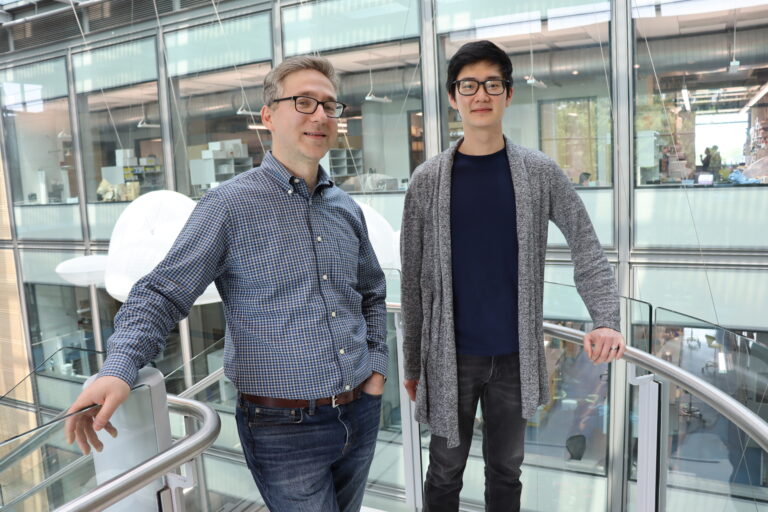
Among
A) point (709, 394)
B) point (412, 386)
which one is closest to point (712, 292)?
point (709, 394)

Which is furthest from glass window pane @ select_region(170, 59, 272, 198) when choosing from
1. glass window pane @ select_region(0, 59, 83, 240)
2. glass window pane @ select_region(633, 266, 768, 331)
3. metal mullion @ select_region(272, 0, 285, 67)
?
glass window pane @ select_region(633, 266, 768, 331)

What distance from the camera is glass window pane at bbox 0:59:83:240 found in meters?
11.4

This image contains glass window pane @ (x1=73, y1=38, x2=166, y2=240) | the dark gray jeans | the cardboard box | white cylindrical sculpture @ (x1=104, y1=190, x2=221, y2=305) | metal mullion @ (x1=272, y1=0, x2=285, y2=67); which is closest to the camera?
the dark gray jeans

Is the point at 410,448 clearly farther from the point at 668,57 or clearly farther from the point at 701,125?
the point at 668,57

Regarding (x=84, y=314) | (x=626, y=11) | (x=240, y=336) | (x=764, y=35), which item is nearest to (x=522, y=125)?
(x=626, y=11)

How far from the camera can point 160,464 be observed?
131cm

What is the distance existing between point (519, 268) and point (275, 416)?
2.43 feet

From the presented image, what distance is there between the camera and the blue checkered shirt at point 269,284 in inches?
58.8

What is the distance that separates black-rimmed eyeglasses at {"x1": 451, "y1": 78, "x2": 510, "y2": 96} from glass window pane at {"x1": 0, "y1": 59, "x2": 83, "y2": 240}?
10.9 meters

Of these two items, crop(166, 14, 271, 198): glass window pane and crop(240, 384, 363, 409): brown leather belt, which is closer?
crop(240, 384, 363, 409): brown leather belt

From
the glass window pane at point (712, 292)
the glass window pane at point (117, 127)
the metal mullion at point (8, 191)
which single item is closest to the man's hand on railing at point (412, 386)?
the glass window pane at point (712, 292)

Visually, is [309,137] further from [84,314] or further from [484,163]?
[84,314]

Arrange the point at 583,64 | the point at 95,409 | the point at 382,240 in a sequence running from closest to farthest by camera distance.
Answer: the point at 95,409 → the point at 382,240 → the point at 583,64

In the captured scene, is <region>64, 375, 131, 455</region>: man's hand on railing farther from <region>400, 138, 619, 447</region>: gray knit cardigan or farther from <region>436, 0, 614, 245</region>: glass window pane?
<region>436, 0, 614, 245</region>: glass window pane
